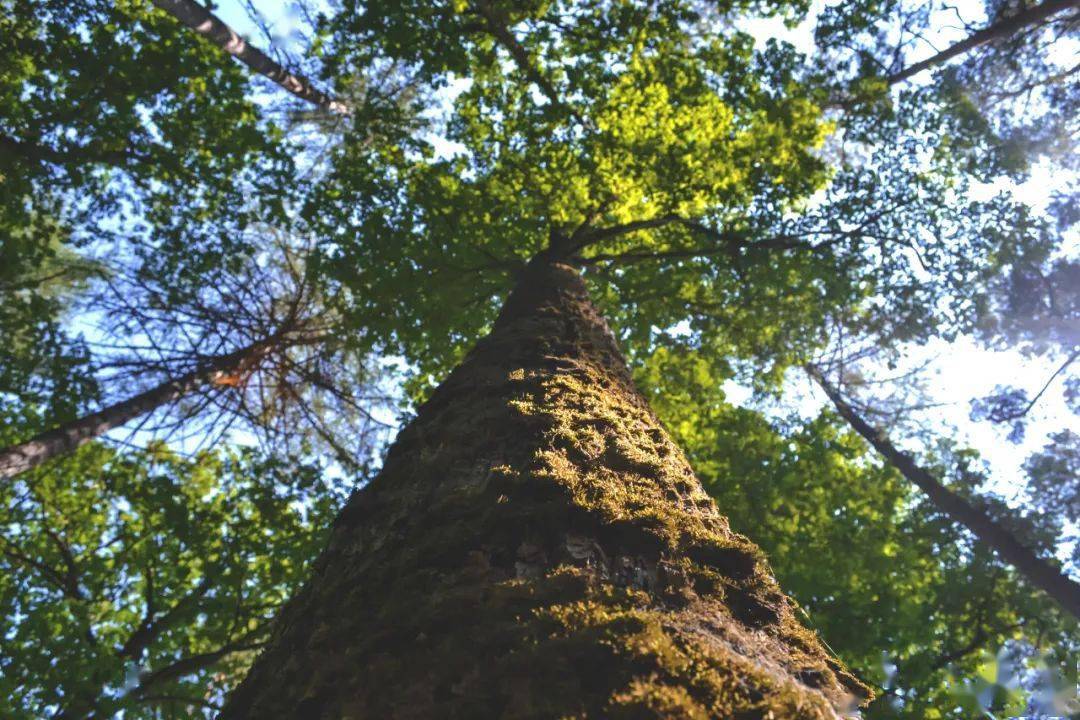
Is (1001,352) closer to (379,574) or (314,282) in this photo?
(314,282)

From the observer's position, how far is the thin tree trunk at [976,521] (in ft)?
31.4

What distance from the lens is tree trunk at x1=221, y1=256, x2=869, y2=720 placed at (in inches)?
49.6

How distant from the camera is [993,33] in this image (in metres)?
10.2

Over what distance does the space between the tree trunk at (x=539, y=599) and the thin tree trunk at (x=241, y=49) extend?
29.0ft

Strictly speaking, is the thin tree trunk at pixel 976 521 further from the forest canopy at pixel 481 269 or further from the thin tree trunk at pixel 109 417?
the thin tree trunk at pixel 109 417

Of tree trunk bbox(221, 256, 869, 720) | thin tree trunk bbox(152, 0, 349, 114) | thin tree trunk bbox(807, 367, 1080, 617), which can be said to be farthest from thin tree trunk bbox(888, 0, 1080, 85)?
tree trunk bbox(221, 256, 869, 720)

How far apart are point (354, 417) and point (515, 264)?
4809mm

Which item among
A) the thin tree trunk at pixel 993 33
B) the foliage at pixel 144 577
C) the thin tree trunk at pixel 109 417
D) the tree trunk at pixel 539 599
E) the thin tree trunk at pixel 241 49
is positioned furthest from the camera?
the thin tree trunk at pixel 993 33

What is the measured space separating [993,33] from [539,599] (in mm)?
13128

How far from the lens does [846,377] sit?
48.8ft

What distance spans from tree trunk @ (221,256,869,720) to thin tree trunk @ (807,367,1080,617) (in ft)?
34.5

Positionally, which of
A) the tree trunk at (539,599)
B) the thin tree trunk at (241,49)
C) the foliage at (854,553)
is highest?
the thin tree trunk at (241,49)

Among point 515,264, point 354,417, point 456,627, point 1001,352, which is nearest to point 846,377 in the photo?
point 1001,352

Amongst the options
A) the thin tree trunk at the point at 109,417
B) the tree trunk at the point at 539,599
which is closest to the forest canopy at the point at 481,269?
the thin tree trunk at the point at 109,417
